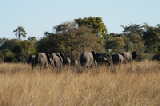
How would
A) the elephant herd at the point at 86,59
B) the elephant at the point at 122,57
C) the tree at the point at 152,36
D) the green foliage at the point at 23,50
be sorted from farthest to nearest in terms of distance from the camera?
the tree at the point at 152,36
the green foliage at the point at 23,50
the elephant at the point at 122,57
the elephant herd at the point at 86,59

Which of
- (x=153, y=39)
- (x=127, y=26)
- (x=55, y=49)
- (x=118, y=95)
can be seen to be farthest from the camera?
(x=127, y=26)

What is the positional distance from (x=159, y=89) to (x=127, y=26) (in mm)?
73048

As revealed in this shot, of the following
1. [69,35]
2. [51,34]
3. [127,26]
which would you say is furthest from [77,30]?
[127,26]

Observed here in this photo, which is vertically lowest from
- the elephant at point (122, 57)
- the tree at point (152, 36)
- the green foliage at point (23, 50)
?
the elephant at point (122, 57)

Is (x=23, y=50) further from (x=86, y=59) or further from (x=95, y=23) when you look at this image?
(x=86, y=59)

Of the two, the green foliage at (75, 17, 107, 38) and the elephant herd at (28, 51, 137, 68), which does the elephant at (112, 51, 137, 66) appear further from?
the green foliage at (75, 17, 107, 38)

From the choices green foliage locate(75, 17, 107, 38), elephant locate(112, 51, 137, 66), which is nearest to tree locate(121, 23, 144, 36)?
green foliage locate(75, 17, 107, 38)

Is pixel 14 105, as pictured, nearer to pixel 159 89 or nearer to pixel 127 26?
pixel 159 89

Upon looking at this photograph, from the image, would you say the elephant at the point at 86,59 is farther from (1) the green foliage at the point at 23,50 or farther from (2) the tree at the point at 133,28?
(2) the tree at the point at 133,28

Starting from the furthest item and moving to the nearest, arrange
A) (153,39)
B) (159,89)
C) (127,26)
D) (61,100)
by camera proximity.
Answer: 1. (127,26)
2. (153,39)
3. (159,89)
4. (61,100)

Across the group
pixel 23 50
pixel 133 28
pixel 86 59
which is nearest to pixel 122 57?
pixel 86 59

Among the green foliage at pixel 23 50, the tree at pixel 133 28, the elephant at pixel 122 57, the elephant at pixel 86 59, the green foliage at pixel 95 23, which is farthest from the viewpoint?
the tree at pixel 133 28

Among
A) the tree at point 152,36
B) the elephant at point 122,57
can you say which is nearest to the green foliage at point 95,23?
the tree at point 152,36

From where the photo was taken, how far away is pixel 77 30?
85.4 ft
